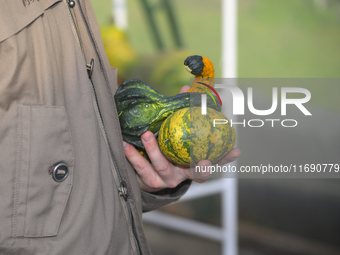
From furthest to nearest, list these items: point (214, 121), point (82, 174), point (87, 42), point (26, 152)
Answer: point (214, 121), point (87, 42), point (82, 174), point (26, 152)

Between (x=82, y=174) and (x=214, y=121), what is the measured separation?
20.3 inches

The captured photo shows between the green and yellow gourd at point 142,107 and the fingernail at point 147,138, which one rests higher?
the green and yellow gourd at point 142,107

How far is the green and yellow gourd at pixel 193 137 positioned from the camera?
1.27 metres

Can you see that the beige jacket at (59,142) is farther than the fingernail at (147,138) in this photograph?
No

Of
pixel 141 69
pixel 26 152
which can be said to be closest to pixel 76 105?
pixel 26 152

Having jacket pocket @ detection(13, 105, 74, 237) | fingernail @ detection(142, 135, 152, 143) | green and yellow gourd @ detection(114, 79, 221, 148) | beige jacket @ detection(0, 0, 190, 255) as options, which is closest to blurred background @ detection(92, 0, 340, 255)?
green and yellow gourd @ detection(114, 79, 221, 148)

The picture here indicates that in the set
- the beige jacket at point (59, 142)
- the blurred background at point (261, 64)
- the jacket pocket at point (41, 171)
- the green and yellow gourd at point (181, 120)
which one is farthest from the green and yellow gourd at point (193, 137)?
the blurred background at point (261, 64)

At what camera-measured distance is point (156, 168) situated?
4.53 ft

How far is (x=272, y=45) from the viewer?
20.2 feet

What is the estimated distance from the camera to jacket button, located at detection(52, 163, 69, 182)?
39.3 inches

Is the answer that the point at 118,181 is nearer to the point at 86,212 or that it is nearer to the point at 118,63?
the point at 86,212

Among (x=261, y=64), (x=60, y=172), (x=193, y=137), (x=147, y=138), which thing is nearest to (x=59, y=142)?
(x=60, y=172)

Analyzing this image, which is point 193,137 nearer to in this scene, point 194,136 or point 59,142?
point 194,136

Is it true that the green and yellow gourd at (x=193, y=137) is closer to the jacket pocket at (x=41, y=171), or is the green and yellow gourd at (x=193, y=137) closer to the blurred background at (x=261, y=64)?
the jacket pocket at (x=41, y=171)
